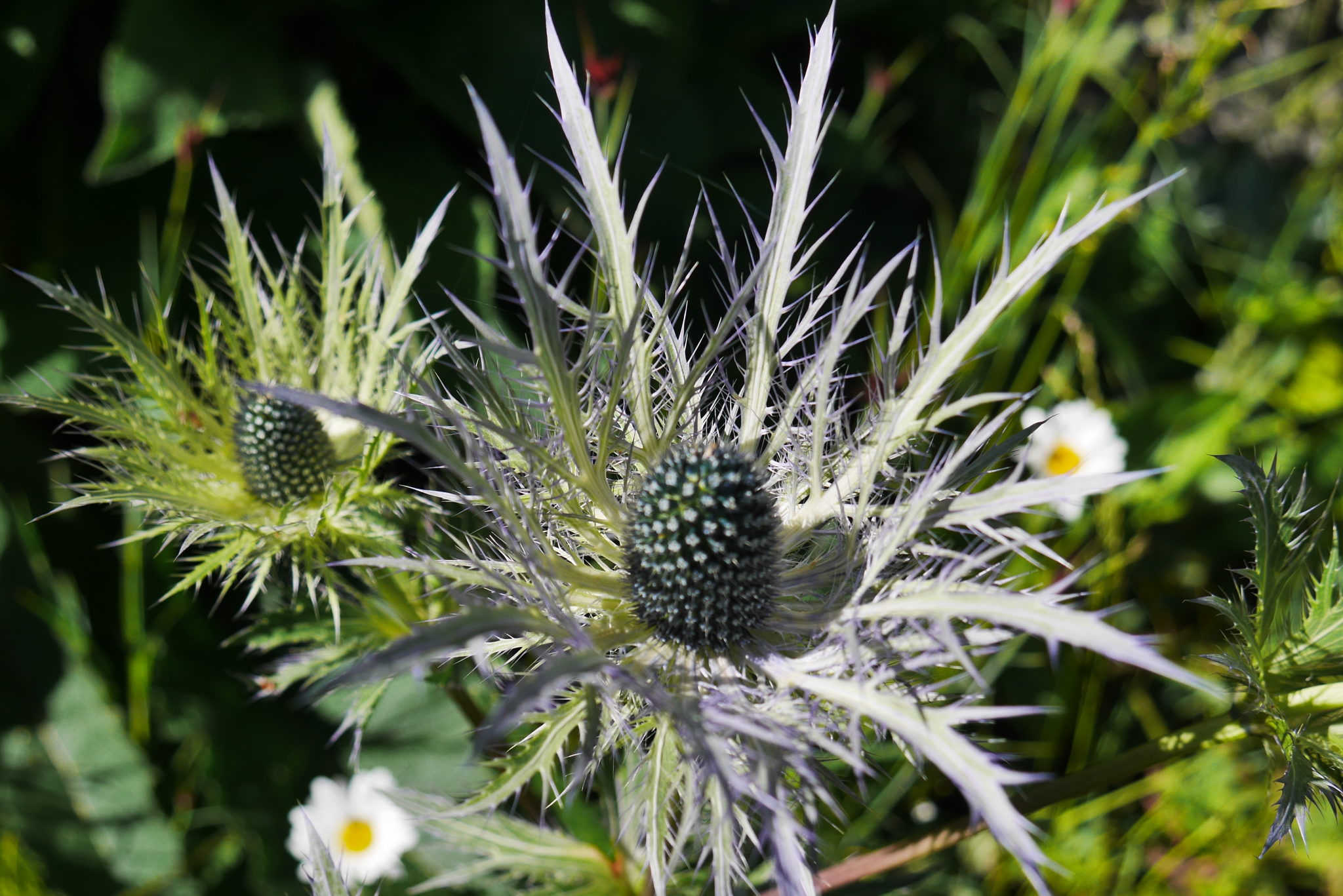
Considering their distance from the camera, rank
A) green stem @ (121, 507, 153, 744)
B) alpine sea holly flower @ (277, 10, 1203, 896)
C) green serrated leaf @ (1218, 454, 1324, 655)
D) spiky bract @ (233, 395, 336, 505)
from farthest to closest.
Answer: green stem @ (121, 507, 153, 744) → spiky bract @ (233, 395, 336, 505) → green serrated leaf @ (1218, 454, 1324, 655) → alpine sea holly flower @ (277, 10, 1203, 896)

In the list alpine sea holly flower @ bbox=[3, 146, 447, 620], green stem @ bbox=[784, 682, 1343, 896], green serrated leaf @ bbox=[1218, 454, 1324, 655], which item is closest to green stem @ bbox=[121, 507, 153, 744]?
alpine sea holly flower @ bbox=[3, 146, 447, 620]

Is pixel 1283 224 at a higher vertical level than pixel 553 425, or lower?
lower

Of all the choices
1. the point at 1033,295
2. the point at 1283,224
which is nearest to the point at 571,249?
the point at 1033,295

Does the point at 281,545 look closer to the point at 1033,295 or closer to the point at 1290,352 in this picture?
the point at 1033,295

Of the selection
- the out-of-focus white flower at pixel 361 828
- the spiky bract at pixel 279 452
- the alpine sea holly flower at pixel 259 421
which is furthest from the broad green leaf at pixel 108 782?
the spiky bract at pixel 279 452

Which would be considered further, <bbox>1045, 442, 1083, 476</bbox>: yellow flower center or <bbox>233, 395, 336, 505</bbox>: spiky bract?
<bbox>1045, 442, 1083, 476</bbox>: yellow flower center

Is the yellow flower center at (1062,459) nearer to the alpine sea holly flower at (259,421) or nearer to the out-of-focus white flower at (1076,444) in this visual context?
the out-of-focus white flower at (1076,444)

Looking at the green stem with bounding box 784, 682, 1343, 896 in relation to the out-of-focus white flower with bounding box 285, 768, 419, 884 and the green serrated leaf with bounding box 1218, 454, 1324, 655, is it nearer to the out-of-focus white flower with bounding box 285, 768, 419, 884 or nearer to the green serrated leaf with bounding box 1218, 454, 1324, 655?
the green serrated leaf with bounding box 1218, 454, 1324, 655
